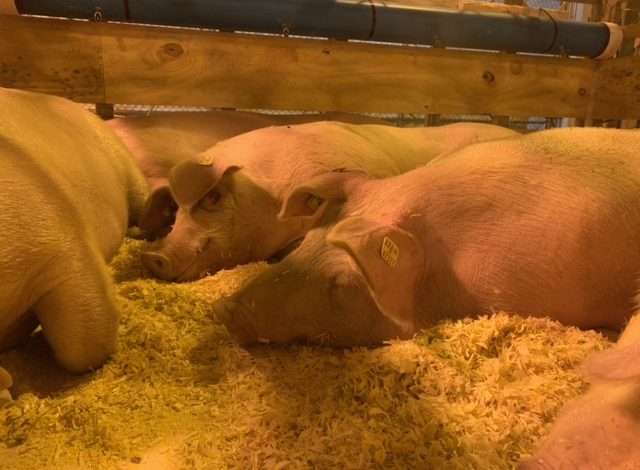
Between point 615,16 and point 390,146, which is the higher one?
point 615,16

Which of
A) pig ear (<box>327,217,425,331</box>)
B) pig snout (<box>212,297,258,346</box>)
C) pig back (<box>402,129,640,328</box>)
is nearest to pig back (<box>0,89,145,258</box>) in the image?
pig snout (<box>212,297,258,346</box>)

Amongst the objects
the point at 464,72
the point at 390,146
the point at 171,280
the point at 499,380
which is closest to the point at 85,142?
the point at 171,280

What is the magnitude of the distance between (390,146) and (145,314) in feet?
7.86

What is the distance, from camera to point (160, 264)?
11.5 ft

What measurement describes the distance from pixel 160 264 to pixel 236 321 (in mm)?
1117

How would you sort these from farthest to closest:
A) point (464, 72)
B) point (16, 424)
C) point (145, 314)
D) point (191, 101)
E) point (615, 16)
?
point (615, 16) < point (464, 72) < point (191, 101) < point (145, 314) < point (16, 424)

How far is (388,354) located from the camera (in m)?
2.31

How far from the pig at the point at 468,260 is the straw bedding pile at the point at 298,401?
0.36 feet

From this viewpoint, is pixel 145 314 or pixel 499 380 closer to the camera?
pixel 499 380

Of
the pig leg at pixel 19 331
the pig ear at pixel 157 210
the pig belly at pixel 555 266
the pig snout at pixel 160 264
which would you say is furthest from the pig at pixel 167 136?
the pig belly at pixel 555 266

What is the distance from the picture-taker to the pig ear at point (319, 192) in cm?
271

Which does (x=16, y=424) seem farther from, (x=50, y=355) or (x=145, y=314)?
(x=145, y=314)

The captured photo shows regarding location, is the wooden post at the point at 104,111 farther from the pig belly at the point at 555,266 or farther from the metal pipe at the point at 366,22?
the pig belly at the point at 555,266

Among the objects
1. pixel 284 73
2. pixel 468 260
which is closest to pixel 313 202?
pixel 468 260
